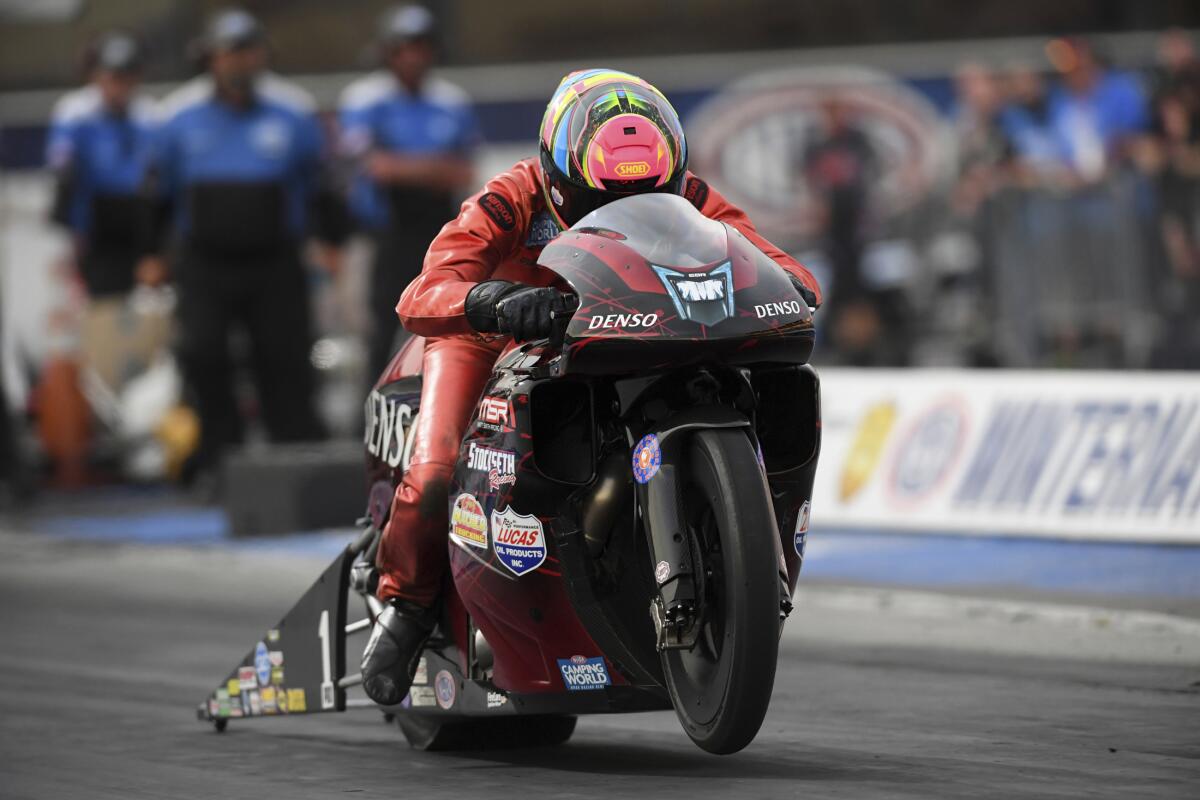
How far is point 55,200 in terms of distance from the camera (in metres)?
16.2

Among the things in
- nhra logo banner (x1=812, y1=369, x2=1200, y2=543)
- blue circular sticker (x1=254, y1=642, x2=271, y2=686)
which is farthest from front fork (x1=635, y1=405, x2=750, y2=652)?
nhra logo banner (x1=812, y1=369, x2=1200, y2=543)

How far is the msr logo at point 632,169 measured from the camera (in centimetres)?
640

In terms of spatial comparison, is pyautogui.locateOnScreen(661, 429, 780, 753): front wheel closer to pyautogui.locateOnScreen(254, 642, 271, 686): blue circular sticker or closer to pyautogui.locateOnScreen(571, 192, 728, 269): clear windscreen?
pyautogui.locateOnScreen(571, 192, 728, 269): clear windscreen

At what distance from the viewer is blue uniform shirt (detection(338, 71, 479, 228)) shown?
15539mm

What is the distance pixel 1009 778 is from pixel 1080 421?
557 cm

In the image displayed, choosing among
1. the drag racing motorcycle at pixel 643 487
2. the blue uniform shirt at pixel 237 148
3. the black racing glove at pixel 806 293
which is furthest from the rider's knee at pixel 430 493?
the blue uniform shirt at pixel 237 148

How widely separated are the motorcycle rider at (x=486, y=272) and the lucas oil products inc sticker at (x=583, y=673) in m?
0.60

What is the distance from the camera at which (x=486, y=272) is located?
263 inches

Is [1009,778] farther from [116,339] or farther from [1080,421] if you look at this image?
[116,339]

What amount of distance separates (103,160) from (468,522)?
1062 centimetres

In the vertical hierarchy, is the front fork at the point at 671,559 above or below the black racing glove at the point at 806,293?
below

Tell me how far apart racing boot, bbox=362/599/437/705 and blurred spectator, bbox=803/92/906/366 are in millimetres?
9031

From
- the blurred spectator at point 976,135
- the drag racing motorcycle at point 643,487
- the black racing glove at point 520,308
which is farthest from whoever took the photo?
the blurred spectator at point 976,135

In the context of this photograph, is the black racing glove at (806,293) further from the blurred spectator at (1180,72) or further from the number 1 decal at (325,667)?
the blurred spectator at (1180,72)
